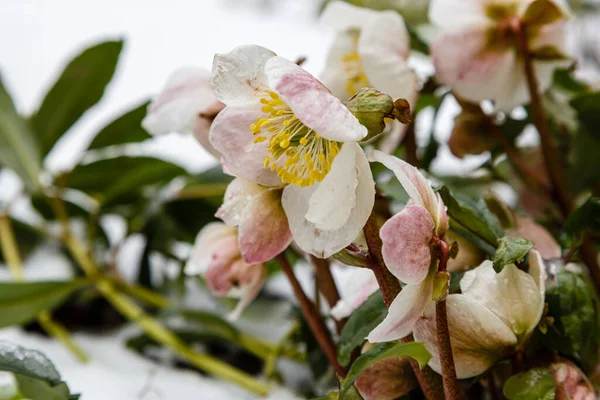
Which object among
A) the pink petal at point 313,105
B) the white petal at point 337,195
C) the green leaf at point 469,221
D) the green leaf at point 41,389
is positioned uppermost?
the pink petal at point 313,105

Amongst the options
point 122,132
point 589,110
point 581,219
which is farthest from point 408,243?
point 122,132

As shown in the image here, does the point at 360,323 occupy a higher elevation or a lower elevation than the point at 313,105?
lower

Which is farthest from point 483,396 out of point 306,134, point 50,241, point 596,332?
point 50,241

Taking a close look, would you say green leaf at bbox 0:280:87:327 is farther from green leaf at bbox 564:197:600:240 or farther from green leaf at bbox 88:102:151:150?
green leaf at bbox 564:197:600:240

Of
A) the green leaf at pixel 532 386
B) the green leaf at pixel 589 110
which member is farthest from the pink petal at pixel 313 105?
the green leaf at pixel 589 110

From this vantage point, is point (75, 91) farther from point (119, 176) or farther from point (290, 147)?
point (290, 147)

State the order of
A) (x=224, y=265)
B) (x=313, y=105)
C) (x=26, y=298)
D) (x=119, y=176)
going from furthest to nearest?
(x=119, y=176) < (x=26, y=298) < (x=224, y=265) < (x=313, y=105)

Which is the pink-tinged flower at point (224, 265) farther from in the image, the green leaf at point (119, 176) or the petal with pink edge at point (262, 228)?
the green leaf at point (119, 176)
